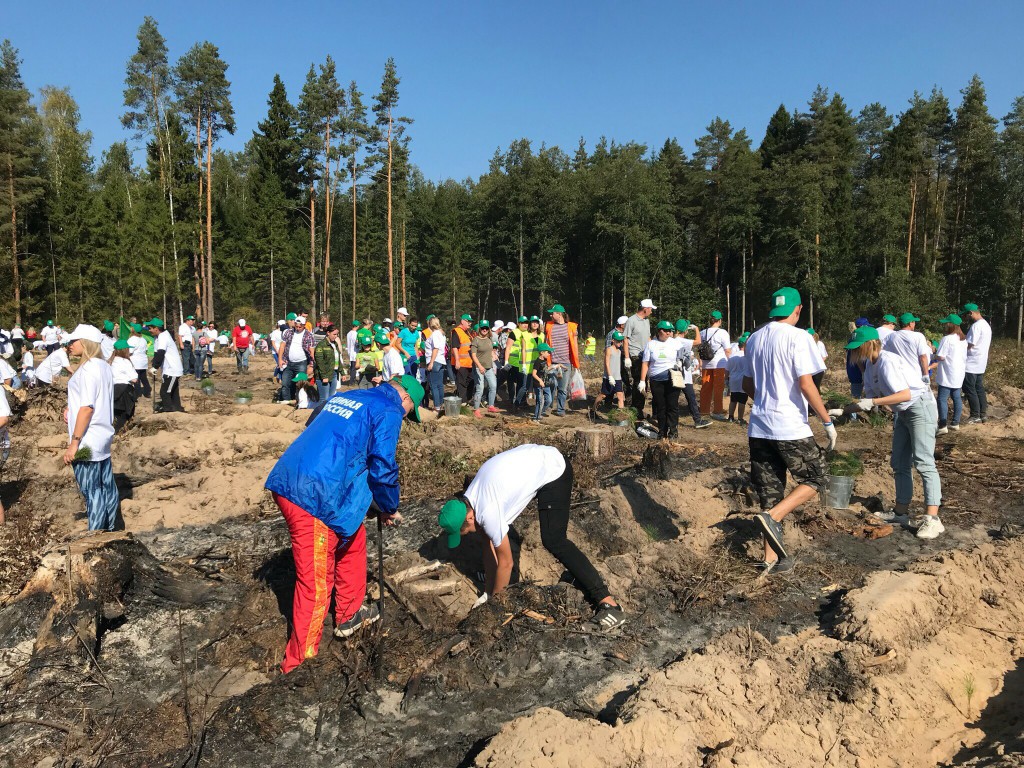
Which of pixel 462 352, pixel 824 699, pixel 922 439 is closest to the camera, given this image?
pixel 824 699

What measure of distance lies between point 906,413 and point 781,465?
1594mm

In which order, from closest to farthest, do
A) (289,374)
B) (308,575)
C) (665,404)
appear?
(308,575) → (665,404) → (289,374)

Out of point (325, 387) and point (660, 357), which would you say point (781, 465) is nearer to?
point (660, 357)

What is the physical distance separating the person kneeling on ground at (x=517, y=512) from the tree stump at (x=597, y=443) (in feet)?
13.0

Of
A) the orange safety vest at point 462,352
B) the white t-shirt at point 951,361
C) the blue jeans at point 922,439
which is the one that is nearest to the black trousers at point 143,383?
the orange safety vest at point 462,352

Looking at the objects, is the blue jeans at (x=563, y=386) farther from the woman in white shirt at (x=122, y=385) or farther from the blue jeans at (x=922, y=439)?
the blue jeans at (x=922, y=439)

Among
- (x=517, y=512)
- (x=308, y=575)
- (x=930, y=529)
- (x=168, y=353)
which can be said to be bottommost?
(x=930, y=529)

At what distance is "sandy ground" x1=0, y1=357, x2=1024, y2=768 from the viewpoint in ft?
11.0

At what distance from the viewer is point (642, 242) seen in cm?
4141

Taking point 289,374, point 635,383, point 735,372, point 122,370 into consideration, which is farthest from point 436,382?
point 735,372

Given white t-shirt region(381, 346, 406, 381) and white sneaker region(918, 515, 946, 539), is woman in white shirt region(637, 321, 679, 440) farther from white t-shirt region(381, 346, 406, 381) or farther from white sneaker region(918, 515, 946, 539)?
white t-shirt region(381, 346, 406, 381)

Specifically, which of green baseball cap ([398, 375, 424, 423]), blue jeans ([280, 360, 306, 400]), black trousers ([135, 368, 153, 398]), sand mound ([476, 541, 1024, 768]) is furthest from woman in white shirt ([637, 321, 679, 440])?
black trousers ([135, 368, 153, 398])

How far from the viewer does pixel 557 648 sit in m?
4.21

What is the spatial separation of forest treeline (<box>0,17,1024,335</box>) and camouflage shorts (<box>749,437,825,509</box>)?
2998cm
